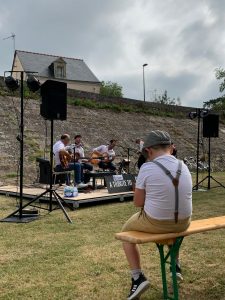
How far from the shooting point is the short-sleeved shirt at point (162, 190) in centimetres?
338

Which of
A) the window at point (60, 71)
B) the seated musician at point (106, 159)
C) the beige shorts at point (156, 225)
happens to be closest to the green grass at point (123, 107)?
the seated musician at point (106, 159)

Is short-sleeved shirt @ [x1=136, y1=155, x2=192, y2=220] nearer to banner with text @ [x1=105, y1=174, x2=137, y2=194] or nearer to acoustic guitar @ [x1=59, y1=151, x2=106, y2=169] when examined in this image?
banner with text @ [x1=105, y1=174, x2=137, y2=194]

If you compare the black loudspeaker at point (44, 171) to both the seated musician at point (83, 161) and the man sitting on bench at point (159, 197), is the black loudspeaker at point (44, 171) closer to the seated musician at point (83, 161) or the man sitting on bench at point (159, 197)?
the seated musician at point (83, 161)

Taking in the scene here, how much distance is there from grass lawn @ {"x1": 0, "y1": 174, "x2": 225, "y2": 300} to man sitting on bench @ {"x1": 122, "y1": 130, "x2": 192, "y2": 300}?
47cm

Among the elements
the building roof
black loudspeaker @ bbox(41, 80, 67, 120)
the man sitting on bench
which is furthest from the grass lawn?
A: the building roof

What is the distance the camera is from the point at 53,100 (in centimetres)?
748

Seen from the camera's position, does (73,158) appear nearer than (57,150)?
No

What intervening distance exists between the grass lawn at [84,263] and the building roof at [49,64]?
30.3 meters

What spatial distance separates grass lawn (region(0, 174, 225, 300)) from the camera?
376 cm

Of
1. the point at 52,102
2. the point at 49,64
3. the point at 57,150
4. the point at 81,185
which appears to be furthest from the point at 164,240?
the point at 49,64

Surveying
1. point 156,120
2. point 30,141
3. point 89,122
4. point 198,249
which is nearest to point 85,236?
point 198,249

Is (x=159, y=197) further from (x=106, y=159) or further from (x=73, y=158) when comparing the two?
(x=106, y=159)

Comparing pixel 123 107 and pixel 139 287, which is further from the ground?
pixel 123 107

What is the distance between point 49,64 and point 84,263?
3519cm
